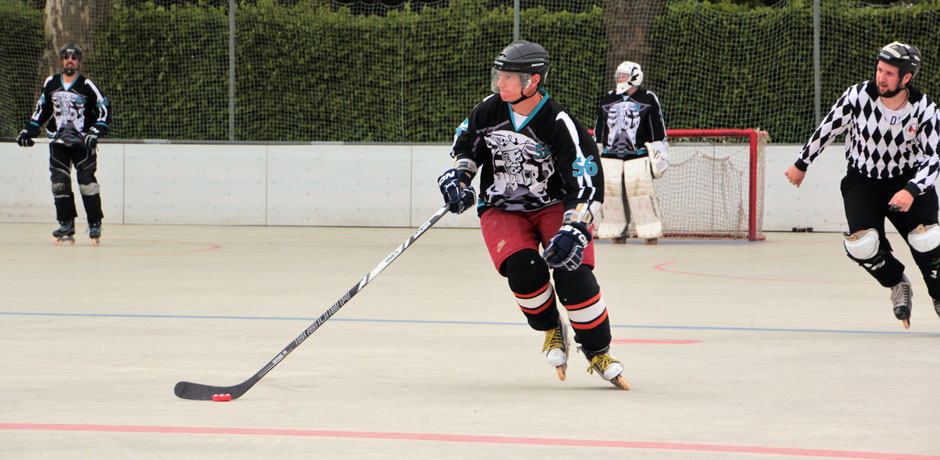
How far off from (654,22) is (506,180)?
10.9 m

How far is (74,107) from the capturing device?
36.3ft

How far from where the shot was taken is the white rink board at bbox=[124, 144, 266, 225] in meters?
15.1

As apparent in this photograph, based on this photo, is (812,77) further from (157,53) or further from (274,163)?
(157,53)

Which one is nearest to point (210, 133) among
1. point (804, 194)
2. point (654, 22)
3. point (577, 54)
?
point (577, 54)

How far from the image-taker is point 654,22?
15.1 m

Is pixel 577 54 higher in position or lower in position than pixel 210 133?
higher

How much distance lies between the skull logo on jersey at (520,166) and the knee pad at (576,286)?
33 centimetres

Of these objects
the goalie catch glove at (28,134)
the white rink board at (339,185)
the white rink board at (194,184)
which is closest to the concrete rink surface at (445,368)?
the goalie catch glove at (28,134)

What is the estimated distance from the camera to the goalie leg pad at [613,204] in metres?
11.8

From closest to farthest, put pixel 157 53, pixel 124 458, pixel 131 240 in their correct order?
pixel 124 458
pixel 131 240
pixel 157 53

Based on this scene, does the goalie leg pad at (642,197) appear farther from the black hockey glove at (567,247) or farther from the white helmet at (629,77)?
the black hockey glove at (567,247)

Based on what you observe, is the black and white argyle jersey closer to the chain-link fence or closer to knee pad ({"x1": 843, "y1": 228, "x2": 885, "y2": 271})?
knee pad ({"x1": 843, "y1": 228, "x2": 885, "y2": 271})

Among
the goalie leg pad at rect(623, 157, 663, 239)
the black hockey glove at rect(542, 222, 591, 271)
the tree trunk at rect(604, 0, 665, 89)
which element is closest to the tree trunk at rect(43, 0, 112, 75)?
the tree trunk at rect(604, 0, 665, 89)

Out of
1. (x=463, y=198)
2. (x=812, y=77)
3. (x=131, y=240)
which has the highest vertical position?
(x=812, y=77)
